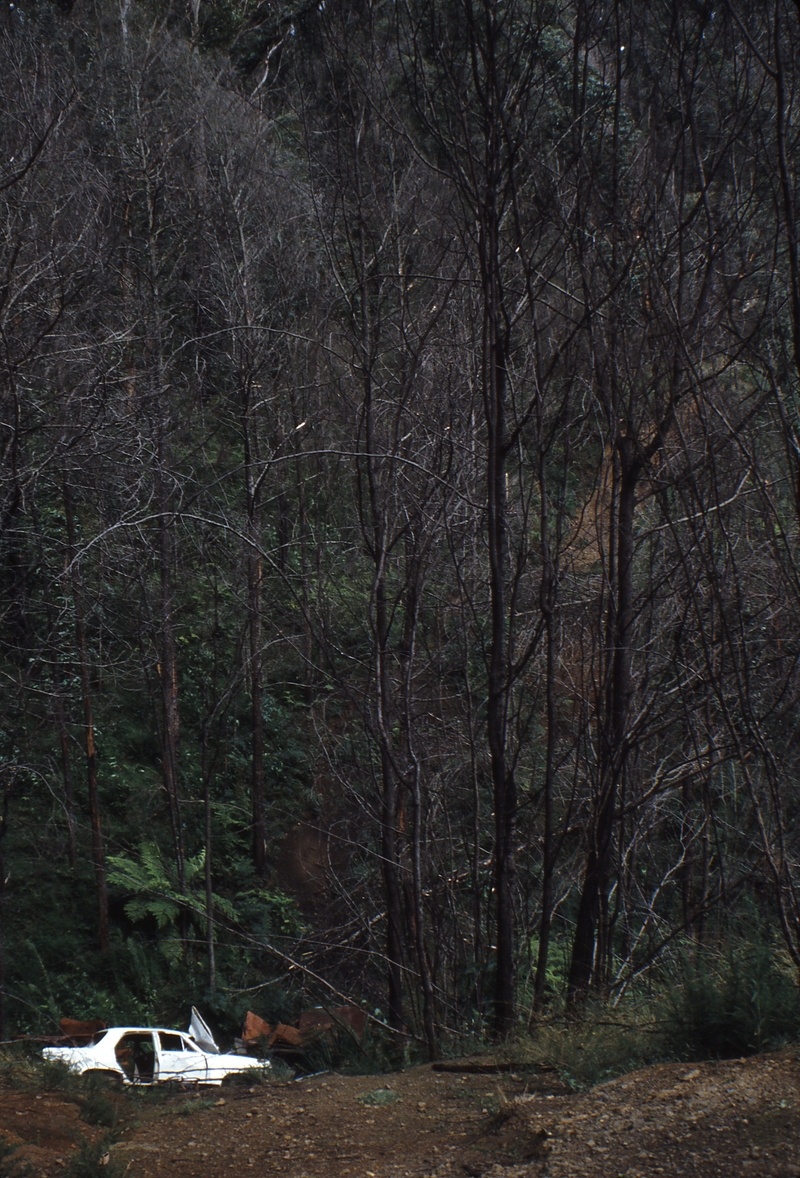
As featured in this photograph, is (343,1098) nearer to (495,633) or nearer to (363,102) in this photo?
(495,633)

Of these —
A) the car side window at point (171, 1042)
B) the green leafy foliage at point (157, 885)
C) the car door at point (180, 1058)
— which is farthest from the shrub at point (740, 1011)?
the green leafy foliage at point (157, 885)

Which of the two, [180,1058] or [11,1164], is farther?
[180,1058]

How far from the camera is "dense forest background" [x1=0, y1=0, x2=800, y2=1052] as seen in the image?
4980mm

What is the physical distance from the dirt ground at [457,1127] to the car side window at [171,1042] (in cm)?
408

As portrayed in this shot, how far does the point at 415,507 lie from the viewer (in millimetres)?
7113

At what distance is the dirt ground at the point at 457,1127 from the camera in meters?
2.68

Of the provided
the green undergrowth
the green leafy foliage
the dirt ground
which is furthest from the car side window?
the green undergrowth

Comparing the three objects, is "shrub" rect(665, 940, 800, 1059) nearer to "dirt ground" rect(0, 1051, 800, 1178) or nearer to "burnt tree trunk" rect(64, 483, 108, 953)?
"dirt ground" rect(0, 1051, 800, 1178)

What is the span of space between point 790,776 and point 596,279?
412 cm

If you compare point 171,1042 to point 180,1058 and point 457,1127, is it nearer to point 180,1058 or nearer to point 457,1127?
point 180,1058

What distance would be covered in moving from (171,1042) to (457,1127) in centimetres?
614

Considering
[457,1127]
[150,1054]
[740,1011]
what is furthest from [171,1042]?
[740,1011]

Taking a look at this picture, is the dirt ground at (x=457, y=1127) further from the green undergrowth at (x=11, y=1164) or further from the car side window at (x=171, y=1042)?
the car side window at (x=171, y=1042)

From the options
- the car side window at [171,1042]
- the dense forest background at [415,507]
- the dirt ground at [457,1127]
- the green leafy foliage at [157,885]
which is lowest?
the car side window at [171,1042]
